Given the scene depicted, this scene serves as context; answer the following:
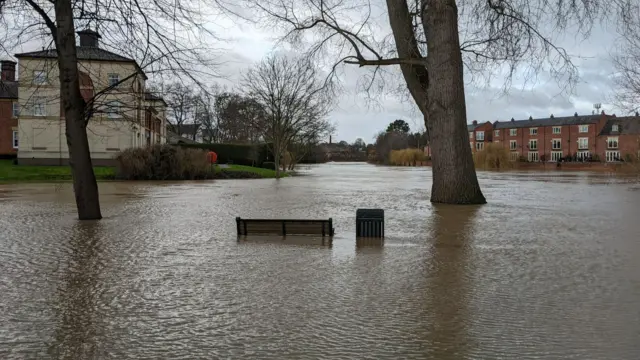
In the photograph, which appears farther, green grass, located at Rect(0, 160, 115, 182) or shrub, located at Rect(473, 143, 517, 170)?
shrub, located at Rect(473, 143, 517, 170)

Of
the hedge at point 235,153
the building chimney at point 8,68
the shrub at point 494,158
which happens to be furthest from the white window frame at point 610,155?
the building chimney at point 8,68

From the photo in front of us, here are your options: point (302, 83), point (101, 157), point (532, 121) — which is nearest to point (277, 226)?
point (302, 83)

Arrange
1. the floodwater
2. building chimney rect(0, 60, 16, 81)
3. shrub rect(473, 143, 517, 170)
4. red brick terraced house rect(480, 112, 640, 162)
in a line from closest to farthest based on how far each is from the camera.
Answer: the floodwater, building chimney rect(0, 60, 16, 81), shrub rect(473, 143, 517, 170), red brick terraced house rect(480, 112, 640, 162)

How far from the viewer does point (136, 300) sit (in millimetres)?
5512

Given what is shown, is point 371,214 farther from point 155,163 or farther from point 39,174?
point 39,174

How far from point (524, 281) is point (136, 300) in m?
4.56

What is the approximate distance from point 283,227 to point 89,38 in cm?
729

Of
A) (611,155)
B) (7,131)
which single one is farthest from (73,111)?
(611,155)

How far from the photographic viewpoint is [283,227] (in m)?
9.95

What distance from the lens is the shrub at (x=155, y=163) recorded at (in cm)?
3412

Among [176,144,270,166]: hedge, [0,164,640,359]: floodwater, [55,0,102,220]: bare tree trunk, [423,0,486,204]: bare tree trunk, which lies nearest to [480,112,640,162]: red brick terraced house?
[176,144,270,166]: hedge

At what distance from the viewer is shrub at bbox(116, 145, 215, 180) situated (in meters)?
34.1

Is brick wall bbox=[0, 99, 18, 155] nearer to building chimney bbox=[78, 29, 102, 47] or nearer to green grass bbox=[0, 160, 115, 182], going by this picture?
green grass bbox=[0, 160, 115, 182]

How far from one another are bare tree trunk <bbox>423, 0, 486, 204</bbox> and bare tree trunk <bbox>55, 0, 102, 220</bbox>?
10.7 metres
